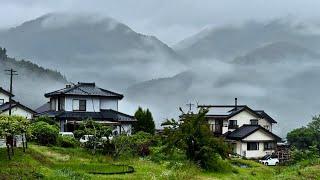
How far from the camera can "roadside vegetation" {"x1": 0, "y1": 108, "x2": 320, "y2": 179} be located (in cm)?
2731

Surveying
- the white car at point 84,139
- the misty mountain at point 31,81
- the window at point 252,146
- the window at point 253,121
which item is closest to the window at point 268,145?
the window at point 252,146

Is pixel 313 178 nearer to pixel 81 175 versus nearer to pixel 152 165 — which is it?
pixel 152 165

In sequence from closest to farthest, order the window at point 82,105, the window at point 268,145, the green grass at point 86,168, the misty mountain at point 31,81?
the green grass at point 86,168
the window at point 82,105
the window at point 268,145
the misty mountain at point 31,81

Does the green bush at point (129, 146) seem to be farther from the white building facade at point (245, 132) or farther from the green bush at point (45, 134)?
the white building facade at point (245, 132)

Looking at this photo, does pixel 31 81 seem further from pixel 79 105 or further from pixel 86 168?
pixel 86 168

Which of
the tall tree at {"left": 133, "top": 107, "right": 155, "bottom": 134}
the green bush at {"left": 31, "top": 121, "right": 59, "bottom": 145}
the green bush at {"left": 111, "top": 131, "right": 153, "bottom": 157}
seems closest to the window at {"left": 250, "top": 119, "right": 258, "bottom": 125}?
the tall tree at {"left": 133, "top": 107, "right": 155, "bottom": 134}

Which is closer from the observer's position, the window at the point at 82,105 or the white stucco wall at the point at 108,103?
the window at the point at 82,105

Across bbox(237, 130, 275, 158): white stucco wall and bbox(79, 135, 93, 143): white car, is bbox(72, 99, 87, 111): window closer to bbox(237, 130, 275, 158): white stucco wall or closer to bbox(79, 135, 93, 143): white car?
bbox(79, 135, 93, 143): white car

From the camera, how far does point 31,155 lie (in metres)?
29.9

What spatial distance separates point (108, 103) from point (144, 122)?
5044mm

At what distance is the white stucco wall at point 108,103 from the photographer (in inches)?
2368

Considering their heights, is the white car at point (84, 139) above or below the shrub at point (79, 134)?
below

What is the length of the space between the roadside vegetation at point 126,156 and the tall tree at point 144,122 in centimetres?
1523

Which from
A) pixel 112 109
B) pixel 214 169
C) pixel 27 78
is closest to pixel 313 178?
pixel 214 169
